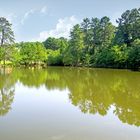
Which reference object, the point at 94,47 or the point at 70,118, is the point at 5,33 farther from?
the point at 70,118

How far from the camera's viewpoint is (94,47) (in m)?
59.6

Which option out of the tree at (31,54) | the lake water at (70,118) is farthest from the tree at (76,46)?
the lake water at (70,118)

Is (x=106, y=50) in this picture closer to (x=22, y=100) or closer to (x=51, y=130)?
(x=22, y=100)

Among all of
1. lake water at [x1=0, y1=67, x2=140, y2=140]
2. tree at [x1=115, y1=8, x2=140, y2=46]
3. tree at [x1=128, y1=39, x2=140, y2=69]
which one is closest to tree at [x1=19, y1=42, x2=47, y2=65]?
tree at [x1=115, y1=8, x2=140, y2=46]

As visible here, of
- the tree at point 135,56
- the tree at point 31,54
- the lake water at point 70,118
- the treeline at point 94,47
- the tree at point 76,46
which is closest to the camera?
the lake water at point 70,118

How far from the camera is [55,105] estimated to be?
11.5 meters

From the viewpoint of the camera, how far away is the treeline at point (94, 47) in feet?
162

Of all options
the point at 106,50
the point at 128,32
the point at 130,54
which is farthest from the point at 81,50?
the point at 130,54

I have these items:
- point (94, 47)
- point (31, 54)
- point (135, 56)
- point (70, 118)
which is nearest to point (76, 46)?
point (94, 47)

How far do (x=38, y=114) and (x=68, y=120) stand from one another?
1.29 m

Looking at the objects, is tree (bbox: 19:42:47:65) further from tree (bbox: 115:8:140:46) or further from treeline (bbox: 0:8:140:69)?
tree (bbox: 115:8:140:46)

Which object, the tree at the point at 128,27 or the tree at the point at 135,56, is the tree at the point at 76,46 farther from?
the tree at the point at 135,56

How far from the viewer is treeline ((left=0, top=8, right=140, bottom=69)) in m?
49.3

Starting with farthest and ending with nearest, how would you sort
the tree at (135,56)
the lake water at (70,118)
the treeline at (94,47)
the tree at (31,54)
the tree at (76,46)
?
1. the tree at (31,54)
2. the tree at (76,46)
3. the treeline at (94,47)
4. the tree at (135,56)
5. the lake water at (70,118)
